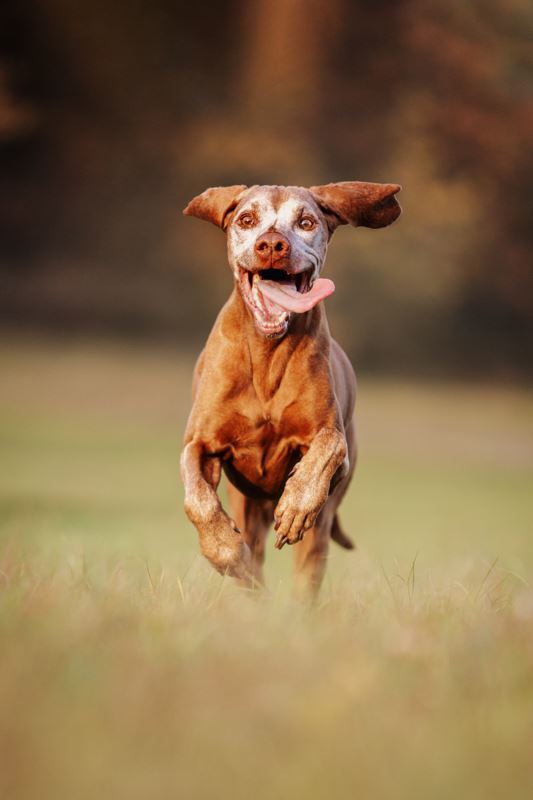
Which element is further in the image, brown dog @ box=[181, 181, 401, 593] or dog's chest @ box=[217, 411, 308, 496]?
dog's chest @ box=[217, 411, 308, 496]

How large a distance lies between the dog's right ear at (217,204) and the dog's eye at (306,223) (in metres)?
0.35

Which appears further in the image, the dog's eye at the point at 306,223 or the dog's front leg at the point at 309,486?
the dog's eye at the point at 306,223

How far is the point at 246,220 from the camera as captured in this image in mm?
5152

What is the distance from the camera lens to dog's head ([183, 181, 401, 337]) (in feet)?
16.0

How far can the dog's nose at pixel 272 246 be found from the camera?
15.7ft

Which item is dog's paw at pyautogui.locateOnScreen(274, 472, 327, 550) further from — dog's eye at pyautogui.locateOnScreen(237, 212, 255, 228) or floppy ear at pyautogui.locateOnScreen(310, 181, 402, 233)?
floppy ear at pyautogui.locateOnScreen(310, 181, 402, 233)

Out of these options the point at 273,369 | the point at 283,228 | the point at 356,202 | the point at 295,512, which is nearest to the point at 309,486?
the point at 295,512

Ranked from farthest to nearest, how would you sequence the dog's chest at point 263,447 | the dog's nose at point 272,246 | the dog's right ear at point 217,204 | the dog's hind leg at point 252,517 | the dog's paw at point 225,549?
the dog's hind leg at point 252,517
the dog's right ear at point 217,204
the dog's chest at point 263,447
the dog's nose at point 272,246
the dog's paw at point 225,549

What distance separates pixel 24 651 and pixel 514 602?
7.03 feet

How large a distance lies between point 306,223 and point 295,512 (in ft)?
4.32

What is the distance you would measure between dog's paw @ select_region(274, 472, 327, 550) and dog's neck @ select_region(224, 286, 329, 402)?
55cm

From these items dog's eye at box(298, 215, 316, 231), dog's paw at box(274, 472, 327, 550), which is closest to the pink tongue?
dog's eye at box(298, 215, 316, 231)

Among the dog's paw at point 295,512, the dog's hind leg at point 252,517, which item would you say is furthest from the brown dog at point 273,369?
the dog's hind leg at point 252,517

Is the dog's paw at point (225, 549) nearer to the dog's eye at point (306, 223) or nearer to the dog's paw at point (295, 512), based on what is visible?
the dog's paw at point (295, 512)
